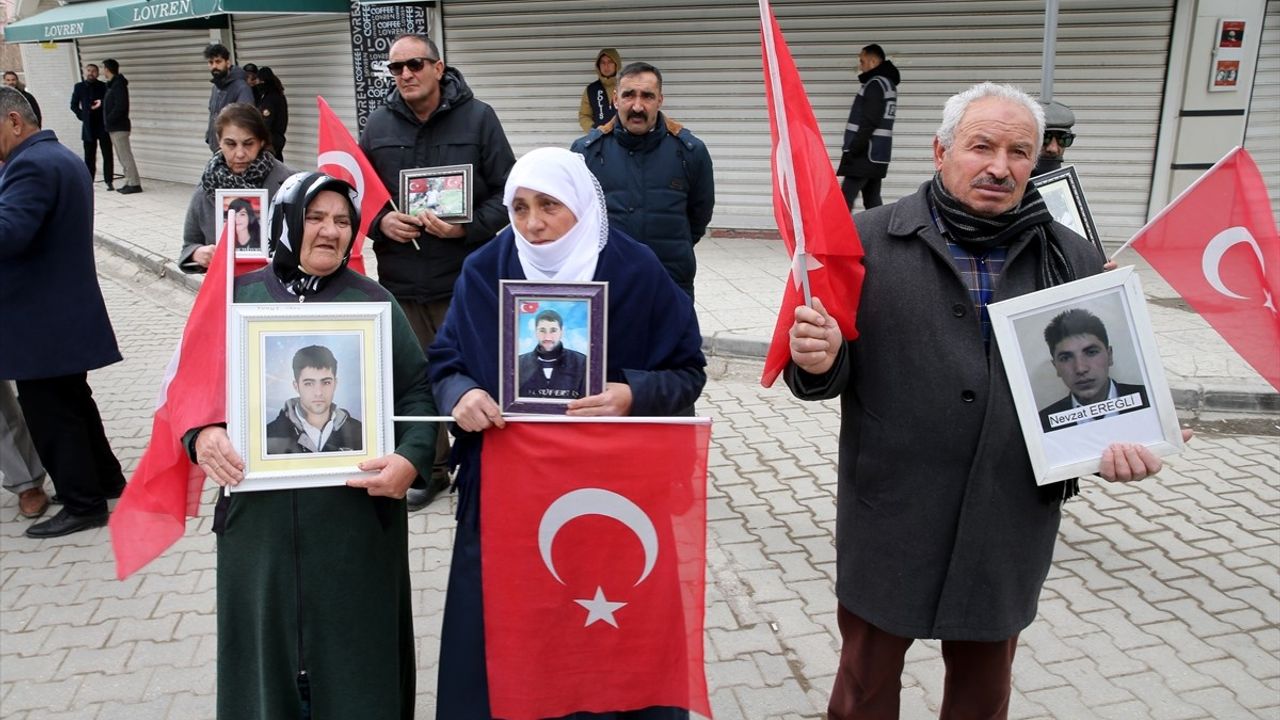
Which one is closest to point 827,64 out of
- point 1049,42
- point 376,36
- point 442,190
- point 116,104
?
point 1049,42

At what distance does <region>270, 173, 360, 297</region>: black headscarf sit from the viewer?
2.61m

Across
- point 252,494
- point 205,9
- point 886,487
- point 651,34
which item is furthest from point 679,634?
point 205,9

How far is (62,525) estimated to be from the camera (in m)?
5.02

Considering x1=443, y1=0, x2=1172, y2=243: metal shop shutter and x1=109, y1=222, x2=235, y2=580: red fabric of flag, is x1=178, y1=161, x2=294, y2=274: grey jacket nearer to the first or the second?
x1=109, y1=222, x2=235, y2=580: red fabric of flag

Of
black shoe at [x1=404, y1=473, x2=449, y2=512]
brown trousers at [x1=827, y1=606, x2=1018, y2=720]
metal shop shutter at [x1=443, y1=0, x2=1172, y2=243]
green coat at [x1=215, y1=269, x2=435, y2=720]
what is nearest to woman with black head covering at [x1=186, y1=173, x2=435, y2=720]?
green coat at [x1=215, y1=269, x2=435, y2=720]

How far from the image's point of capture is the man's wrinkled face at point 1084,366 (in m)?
2.38

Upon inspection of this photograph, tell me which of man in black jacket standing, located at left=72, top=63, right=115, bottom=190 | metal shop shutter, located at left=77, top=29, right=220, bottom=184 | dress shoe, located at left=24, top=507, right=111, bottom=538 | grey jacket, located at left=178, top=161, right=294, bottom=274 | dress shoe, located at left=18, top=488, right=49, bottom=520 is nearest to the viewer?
grey jacket, located at left=178, top=161, right=294, bottom=274

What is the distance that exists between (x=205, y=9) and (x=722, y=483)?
36.8ft

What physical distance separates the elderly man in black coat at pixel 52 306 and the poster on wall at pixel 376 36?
862cm

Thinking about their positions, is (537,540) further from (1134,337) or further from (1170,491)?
(1170,491)

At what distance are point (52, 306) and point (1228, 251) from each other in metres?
4.95

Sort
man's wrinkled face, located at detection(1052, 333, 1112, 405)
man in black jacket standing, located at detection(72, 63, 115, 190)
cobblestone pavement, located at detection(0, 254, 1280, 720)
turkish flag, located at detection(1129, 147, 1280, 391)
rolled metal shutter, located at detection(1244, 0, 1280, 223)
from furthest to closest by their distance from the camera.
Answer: man in black jacket standing, located at detection(72, 63, 115, 190), rolled metal shutter, located at detection(1244, 0, 1280, 223), cobblestone pavement, located at detection(0, 254, 1280, 720), turkish flag, located at detection(1129, 147, 1280, 391), man's wrinkled face, located at detection(1052, 333, 1112, 405)

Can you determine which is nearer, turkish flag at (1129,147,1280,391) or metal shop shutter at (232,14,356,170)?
turkish flag at (1129,147,1280,391)

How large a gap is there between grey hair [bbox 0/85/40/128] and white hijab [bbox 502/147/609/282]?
3137mm
